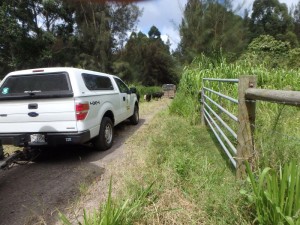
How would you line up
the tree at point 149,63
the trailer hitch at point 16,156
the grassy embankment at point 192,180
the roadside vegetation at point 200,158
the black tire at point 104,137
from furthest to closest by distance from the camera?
the tree at point 149,63 → the black tire at point 104,137 → the trailer hitch at point 16,156 → the grassy embankment at point 192,180 → the roadside vegetation at point 200,158

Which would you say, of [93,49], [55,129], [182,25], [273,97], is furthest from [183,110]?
[93,49]

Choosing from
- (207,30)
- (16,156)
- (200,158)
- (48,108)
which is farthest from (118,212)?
(207,30)

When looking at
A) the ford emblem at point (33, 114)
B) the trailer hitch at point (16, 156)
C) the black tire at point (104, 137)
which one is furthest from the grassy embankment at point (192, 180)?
the ford emblem at point (33, 114)

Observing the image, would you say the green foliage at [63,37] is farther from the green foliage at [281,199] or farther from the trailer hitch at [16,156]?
the green foliage at [281,199]

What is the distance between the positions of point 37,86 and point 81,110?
1.00 metres

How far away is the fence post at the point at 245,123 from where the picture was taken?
2828mm

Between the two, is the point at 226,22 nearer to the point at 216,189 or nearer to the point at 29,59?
the point at 29,59

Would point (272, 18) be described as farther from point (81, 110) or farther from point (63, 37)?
point (81, 110)

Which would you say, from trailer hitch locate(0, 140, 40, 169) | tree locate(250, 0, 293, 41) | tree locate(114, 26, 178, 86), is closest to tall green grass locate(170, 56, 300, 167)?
trailer hitch locate(0, 140, 40, 169)

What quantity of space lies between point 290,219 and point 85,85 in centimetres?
411

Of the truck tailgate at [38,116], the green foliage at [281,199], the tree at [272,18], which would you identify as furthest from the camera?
the tree at [272,18]

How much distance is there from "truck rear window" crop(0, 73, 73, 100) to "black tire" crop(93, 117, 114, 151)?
1.21 meters

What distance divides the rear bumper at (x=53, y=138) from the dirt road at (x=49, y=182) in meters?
0.45

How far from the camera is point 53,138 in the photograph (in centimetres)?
470
